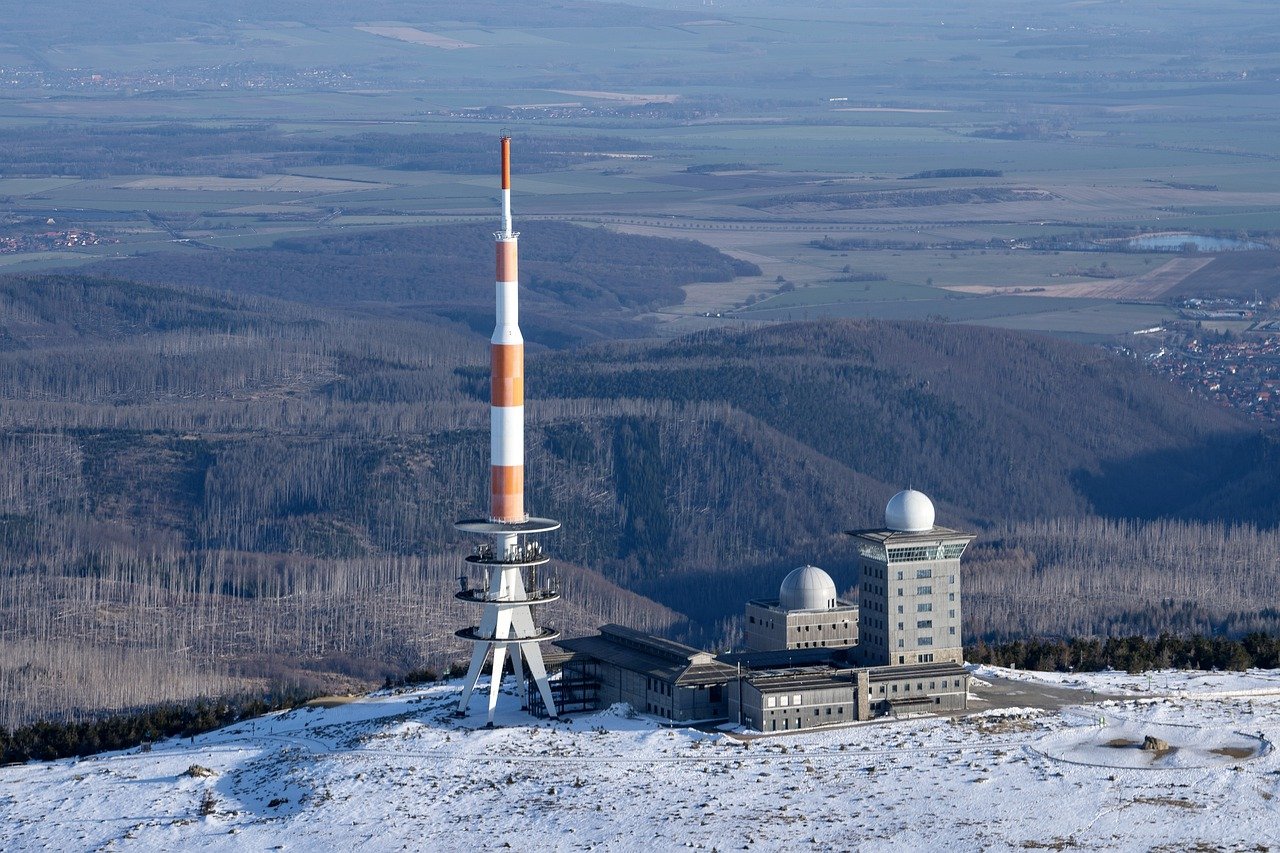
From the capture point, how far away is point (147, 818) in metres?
130

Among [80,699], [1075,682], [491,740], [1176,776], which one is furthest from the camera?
[80,699]

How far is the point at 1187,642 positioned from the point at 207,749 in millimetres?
54432

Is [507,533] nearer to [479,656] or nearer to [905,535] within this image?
[479,656]

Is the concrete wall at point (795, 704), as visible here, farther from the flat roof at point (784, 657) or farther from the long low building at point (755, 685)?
the flat roof at point (784, 657)

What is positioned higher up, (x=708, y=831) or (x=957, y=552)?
(x=957, y=552)

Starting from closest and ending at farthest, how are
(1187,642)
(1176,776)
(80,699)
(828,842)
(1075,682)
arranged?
1. (828,842)
2. (1176,776)
3. (1075,682)
4. (1187,642)
5. (80,699)

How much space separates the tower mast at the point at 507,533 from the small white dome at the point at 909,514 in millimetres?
17345

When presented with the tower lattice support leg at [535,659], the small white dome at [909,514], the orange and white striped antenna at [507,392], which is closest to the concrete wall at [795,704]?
the tower lattice support leg at [535,659]

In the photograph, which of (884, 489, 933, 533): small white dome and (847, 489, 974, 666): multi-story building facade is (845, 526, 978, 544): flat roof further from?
(884, 489, 933, 533): small white dome

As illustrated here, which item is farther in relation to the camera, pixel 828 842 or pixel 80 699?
pixel 80 699

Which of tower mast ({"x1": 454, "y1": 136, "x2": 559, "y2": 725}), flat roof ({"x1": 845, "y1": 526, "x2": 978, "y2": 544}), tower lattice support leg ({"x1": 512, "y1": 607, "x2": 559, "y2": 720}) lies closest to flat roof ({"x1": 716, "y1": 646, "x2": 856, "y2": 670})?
flat roof ({"x1": 845, "y1": 526, "x2": 978, "y2": 544})

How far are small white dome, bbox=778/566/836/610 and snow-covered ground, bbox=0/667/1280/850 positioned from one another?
36.8 feet

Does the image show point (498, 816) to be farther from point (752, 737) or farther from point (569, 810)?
point (752, 737)

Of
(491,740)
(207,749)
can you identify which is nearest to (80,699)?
(207,749)
